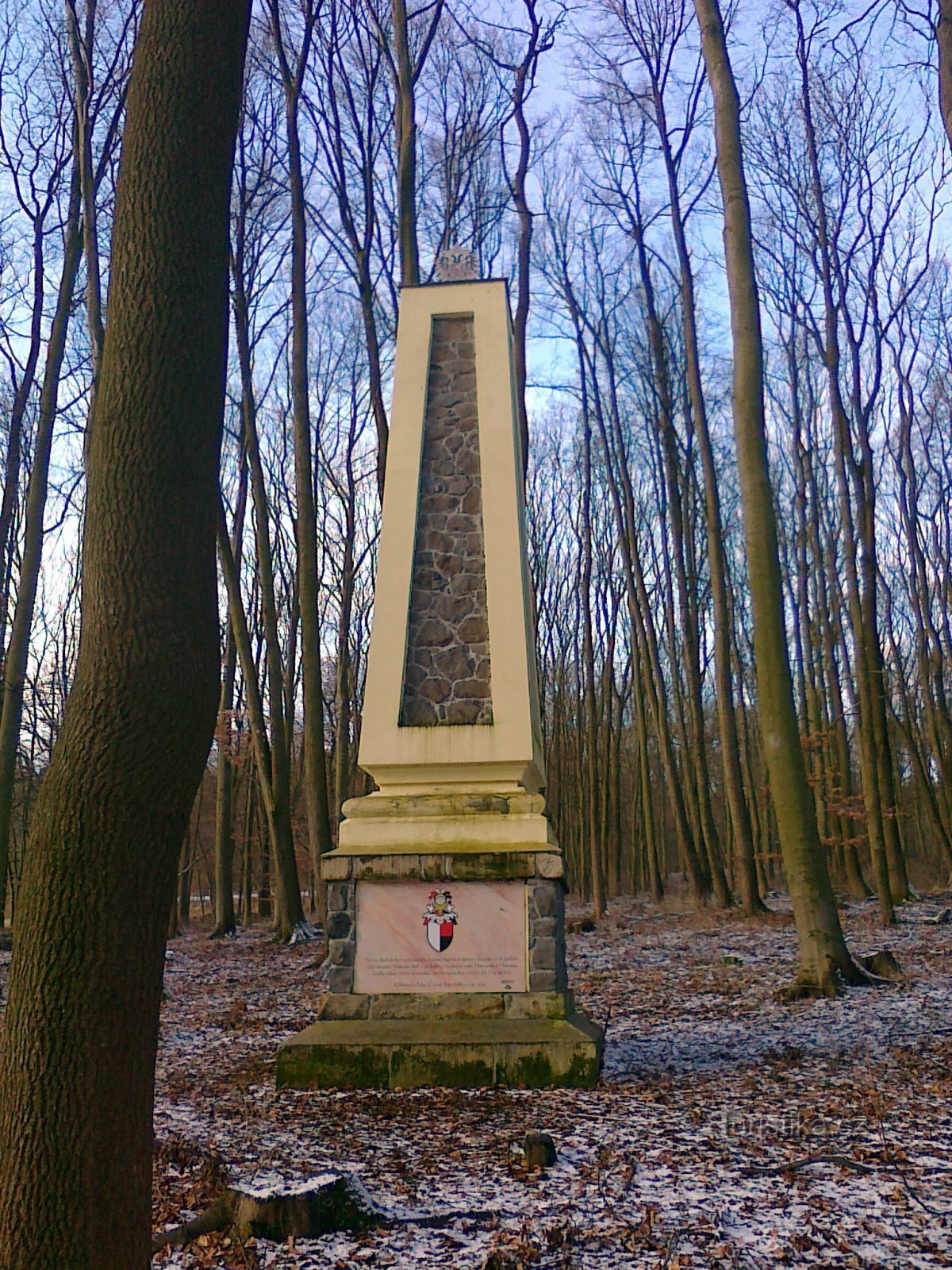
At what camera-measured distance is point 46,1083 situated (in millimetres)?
2309

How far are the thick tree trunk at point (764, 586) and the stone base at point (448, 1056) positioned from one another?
8.75ft

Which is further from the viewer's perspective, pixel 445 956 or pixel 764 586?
pixel 764 586

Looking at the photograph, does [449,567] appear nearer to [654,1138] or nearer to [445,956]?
[445,956]

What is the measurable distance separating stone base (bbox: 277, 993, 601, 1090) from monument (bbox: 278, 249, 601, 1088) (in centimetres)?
1

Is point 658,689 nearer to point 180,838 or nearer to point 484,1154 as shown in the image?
point 484,1154

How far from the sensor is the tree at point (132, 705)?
90.8 inches

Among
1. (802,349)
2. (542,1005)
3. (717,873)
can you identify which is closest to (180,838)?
(542,1005)

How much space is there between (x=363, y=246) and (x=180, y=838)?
1378cm

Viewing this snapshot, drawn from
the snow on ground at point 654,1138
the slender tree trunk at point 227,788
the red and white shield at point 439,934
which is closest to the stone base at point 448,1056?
the snow on ground at point 654,1138

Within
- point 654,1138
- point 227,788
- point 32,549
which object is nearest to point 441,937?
point 654,1138

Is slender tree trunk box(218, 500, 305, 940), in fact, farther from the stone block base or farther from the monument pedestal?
the stone block base

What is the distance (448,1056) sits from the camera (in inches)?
246

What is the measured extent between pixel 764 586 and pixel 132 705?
6828 millimetres

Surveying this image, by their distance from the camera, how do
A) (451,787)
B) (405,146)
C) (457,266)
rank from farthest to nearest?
(405,146)
(457,266)
(451,787)
